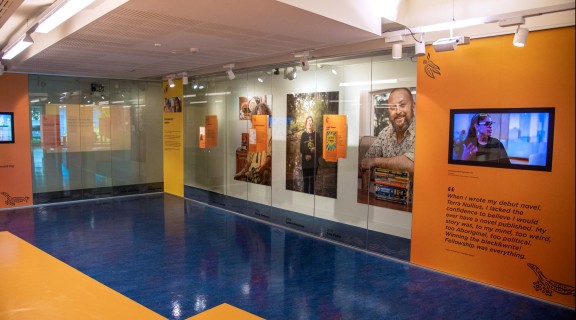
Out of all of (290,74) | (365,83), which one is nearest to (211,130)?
(290,74)

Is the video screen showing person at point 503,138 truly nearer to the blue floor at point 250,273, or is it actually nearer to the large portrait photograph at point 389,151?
the large portrait photograph at point 389,151

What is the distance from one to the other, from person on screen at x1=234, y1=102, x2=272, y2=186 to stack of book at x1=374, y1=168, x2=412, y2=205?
2.92 m

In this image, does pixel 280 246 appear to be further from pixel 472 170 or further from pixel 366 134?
pixel 472 170

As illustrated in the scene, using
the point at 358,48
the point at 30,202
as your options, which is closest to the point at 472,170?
the point at 358,48

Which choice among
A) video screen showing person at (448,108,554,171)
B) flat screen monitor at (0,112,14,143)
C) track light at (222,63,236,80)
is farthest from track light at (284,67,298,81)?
flat screen monitor at (0,112,14,143)

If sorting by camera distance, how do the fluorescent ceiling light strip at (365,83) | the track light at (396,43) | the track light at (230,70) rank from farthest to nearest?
the track light at (230,70), the fluorescent ceiling light strip at (365,83), the track light at (396,43)

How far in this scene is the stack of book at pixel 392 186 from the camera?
6543 millimetres

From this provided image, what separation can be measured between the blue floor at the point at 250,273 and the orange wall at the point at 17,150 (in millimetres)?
1280

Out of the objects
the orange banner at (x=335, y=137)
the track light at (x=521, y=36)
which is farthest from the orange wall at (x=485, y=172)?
the orange banner at (x=335, y=137)

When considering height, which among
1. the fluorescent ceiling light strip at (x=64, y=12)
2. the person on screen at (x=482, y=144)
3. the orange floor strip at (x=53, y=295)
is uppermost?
the fluorescent ceiling light strip at (x=64, y=12)

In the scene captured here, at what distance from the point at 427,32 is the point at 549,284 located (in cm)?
352

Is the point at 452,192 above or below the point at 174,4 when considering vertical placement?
below

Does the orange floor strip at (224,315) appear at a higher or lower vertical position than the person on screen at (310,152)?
lower

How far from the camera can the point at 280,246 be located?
733 cm
